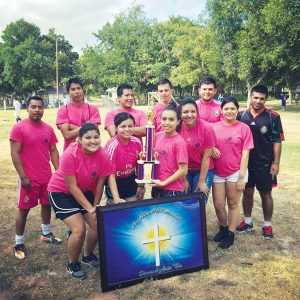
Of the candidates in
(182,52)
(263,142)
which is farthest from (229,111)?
(182,52)

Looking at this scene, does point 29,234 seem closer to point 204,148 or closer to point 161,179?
point 161,179

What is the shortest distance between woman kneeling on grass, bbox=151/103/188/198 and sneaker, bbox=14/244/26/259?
6.22 feet

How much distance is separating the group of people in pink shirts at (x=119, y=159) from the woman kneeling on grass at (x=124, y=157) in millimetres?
12

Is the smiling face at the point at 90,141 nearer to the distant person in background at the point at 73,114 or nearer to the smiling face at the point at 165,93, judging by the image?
the distant person in background at the point at 73,114

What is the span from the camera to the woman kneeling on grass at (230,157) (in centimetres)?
449

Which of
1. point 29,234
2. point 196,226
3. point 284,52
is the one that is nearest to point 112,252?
point 196,226

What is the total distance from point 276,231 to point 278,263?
1.13 m

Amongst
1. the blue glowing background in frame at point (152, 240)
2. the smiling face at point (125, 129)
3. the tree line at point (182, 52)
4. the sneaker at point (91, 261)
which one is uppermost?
the tree line at point (182, 52)

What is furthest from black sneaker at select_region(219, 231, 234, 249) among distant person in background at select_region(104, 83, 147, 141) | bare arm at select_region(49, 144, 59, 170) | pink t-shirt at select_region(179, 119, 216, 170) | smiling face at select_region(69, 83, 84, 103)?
smiling face at select_region(69, 83, 84, 103)

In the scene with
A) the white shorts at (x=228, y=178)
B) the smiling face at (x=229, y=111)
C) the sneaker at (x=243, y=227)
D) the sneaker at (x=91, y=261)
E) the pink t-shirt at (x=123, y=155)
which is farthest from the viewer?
the sneaker at (x=243, y=227)

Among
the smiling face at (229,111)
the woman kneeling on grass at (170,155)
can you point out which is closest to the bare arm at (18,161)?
the woman kneeling on grass at (170,155)

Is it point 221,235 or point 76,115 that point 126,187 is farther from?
point 221,235

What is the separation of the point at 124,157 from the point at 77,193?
2.32 feet

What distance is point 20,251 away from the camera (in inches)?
173
